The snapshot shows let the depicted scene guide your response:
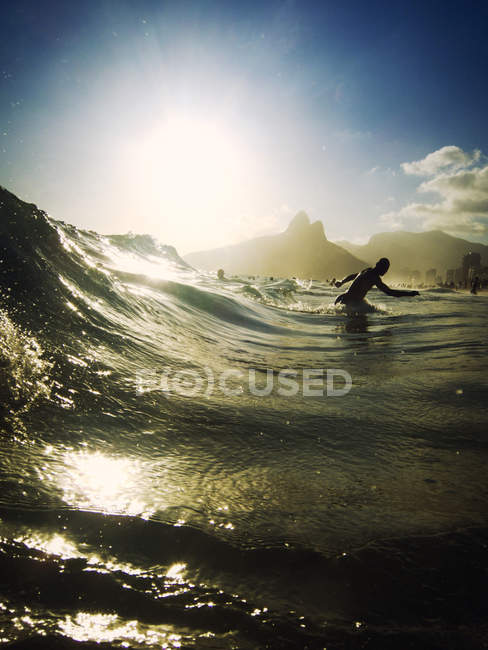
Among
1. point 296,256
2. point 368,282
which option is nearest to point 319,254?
point 296,256

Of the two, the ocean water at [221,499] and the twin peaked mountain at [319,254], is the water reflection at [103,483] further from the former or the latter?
the twin peaked mountain at [319,254]

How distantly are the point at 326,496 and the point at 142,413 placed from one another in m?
1.06

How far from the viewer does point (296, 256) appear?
12556 cm

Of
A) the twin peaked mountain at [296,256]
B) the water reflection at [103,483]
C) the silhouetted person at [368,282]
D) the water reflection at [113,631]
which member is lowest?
the water reflection at [113,631]

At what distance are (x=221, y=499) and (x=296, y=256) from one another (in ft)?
423

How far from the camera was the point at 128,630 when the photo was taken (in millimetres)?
673

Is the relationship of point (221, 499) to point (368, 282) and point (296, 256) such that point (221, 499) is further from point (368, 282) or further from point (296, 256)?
point (296, 256)

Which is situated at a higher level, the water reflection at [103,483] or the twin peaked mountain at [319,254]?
the twin peaked mountain at [319,254]

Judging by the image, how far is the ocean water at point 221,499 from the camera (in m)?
0.70

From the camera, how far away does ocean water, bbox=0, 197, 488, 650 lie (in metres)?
0.70

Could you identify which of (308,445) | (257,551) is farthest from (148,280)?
(257,551)

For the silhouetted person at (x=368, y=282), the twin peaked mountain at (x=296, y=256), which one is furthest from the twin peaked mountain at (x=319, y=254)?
the silhouetted person at (x=368, y=282)

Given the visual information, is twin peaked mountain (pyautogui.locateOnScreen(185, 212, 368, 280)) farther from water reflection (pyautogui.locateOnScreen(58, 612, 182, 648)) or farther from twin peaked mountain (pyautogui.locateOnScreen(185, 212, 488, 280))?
water reflection (pyautogui.locateOnScreen(58, 612, 182, 648))

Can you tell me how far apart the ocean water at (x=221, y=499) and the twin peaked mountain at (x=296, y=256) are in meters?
114
